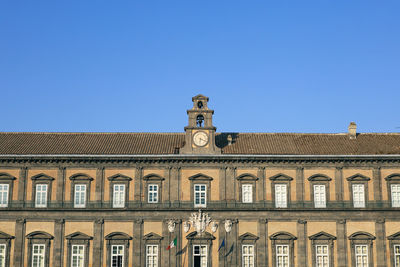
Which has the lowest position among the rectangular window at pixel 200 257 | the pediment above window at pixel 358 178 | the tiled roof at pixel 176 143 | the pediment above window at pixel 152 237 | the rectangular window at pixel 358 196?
the rectangular window at pixel 200 257

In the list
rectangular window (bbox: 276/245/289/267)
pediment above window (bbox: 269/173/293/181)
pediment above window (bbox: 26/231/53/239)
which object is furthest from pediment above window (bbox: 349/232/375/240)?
pediment above window (bbox: 26/231/53/239)

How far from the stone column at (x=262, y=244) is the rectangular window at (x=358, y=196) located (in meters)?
6.99

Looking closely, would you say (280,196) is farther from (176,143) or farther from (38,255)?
(38,255)

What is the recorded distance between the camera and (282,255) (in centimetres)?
4450

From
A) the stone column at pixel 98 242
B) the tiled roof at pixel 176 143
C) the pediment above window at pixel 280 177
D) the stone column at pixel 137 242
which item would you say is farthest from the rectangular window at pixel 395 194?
the stone column at pixel 98 242

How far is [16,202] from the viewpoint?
45281 millimetres

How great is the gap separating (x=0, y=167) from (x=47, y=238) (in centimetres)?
666

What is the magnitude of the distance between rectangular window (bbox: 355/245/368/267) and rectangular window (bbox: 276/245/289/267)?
16.9ft

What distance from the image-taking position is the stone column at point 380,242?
146 ft

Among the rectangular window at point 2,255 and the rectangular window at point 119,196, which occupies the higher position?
the rectangular window at point 119,196

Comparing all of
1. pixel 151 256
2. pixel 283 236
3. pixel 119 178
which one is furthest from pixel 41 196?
pixel 283 236

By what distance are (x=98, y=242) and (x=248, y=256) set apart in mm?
11058

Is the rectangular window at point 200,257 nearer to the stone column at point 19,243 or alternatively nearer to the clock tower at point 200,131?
the clock tower at point 200,131

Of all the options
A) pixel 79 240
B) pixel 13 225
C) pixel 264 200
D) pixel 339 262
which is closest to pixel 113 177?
pixel 79 240
